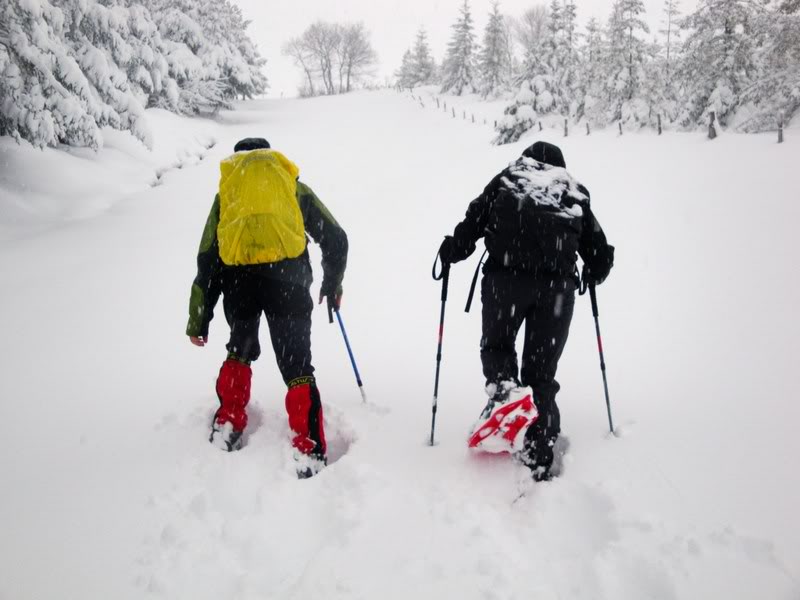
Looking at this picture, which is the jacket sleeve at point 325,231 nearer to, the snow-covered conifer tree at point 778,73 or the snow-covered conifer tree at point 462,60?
the snow-covered conifer tree at point 778,73

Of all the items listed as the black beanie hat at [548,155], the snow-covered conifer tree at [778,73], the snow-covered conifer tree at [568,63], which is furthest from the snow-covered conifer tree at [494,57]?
the black beanie hat at [548,155]

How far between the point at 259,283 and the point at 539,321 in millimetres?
1831

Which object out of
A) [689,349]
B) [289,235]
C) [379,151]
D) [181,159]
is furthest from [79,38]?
[689,349]

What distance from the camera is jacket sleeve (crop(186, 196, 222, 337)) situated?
3.15 m

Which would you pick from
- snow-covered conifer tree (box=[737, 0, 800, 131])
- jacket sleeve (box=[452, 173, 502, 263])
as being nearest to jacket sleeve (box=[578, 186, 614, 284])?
jacket sleeve (box=[452, 173, 502, 263])

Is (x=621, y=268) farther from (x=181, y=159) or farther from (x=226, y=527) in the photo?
(x=181, y=159)

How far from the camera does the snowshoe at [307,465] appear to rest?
9.79ft

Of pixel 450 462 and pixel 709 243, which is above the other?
pixel 709 243

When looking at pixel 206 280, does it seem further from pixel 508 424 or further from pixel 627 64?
pixel 627 64

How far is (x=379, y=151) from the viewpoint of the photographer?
57.3ft

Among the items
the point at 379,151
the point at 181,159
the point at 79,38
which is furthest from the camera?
the point at 379,151

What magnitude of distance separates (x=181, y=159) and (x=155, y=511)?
14.9 m

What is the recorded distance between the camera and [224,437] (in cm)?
325

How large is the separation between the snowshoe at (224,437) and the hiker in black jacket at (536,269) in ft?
5.88
